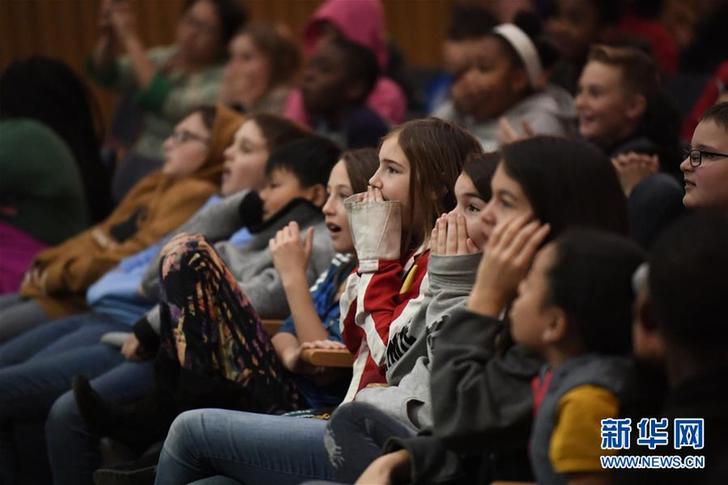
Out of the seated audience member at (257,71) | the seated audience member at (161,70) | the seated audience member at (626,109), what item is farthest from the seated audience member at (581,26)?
the seated audience member at (161,70)

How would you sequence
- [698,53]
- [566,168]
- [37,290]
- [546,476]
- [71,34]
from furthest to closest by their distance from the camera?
[71,34]
[698,53]
[37,290]
[566,168]
[546,476]

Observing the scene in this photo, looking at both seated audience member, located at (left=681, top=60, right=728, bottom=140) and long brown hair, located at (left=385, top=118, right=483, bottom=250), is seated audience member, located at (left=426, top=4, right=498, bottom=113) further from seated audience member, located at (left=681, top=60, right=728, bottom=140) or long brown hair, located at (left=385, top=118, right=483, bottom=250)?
long brown hair, located at (left=385, top=118, right=483, bottom=250)

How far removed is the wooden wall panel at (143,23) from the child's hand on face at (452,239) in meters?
4.47

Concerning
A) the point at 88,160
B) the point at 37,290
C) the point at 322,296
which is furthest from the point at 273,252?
the point at 88,160

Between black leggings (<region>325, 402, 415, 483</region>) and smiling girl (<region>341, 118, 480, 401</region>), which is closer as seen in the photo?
black leggings (<region>325, 402, 415, 483</region>)

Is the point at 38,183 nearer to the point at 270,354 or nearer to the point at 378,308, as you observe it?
the point at 270,354

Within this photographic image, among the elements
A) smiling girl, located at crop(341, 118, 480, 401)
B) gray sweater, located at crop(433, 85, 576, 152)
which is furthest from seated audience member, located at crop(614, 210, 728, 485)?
gray sweater, located at crop(433, 85, 576, 152)

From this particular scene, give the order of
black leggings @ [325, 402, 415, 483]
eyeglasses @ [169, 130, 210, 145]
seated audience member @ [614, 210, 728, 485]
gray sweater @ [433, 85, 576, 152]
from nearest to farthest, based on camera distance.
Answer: seated audience member @ [614, 210, 728, 485]
black leggings @ [325, 402, 415, 483]
gray sweater @ [433, 85, 576, 152]
eyeglasses @ [169, 130, 210, 145]

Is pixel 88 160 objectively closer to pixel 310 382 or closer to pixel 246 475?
pixel 310 382

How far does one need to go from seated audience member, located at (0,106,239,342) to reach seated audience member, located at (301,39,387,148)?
0.42 m

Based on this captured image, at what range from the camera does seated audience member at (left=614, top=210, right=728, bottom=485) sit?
162cm

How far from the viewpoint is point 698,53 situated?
528 cm

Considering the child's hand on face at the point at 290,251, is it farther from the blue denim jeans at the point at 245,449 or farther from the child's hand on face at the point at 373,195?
the blue denim jeans at the point at 245,449

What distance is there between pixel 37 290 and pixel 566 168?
2.38 meters
